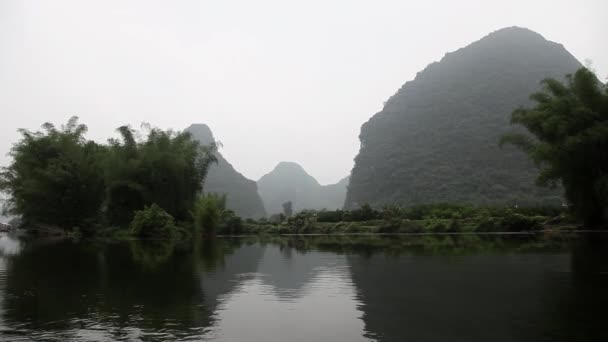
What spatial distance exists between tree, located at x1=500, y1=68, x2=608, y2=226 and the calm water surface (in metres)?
12.4

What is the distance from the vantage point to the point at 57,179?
107 feet

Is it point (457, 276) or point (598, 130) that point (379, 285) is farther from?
point (598, 130)

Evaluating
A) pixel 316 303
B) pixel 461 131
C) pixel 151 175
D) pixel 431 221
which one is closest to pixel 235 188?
pixel 461 131

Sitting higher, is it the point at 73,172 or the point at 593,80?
the point at 593,80

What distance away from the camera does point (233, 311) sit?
6605mm

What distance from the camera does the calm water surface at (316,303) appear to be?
5.32 metres

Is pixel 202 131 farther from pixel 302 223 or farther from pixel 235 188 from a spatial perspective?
pixel 302 223

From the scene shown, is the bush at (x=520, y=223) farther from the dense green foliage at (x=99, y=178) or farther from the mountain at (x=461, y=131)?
the mountain at (x=461, y=131)

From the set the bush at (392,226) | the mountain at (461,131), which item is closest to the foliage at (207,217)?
the bush at (392,226)

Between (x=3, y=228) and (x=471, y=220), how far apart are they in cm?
6109

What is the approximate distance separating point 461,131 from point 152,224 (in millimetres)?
62669

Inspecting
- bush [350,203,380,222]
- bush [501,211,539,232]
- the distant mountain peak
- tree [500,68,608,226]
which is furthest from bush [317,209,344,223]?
the distant mountain peak

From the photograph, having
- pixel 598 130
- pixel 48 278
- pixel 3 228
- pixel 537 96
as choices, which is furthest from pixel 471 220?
pixel 3 228

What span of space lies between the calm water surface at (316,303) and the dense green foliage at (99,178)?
2257 cm
